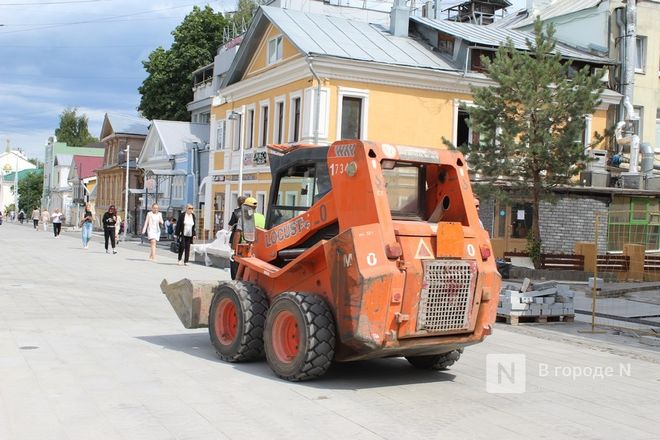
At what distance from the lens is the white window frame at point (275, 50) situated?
3181cm

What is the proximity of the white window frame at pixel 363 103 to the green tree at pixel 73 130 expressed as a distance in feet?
303

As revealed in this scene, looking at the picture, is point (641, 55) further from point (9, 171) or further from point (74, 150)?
point (9, 171)

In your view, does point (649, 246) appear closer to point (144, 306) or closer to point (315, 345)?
point (144, 306)

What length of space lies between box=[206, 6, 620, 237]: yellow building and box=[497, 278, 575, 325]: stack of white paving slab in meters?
15.0

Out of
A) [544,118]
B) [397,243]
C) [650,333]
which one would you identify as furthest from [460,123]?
[397,243]

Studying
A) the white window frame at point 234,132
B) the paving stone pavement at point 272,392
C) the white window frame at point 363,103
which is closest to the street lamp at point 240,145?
the white window frame at point 234,132

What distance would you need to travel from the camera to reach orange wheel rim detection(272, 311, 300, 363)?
7492 mm

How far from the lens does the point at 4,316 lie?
35.9 feet

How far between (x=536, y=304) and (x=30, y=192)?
A: 104687 mm

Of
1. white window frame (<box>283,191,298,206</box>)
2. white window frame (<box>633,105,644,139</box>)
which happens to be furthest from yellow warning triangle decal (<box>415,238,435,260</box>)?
white window frame (<box>633,105,644,139</box>)

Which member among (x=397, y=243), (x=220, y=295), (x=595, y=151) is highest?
(x=595, y=151)

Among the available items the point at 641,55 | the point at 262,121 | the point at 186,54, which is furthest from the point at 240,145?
the point at 186,54

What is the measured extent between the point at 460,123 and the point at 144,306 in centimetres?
2163

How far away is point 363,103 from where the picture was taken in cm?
2984
